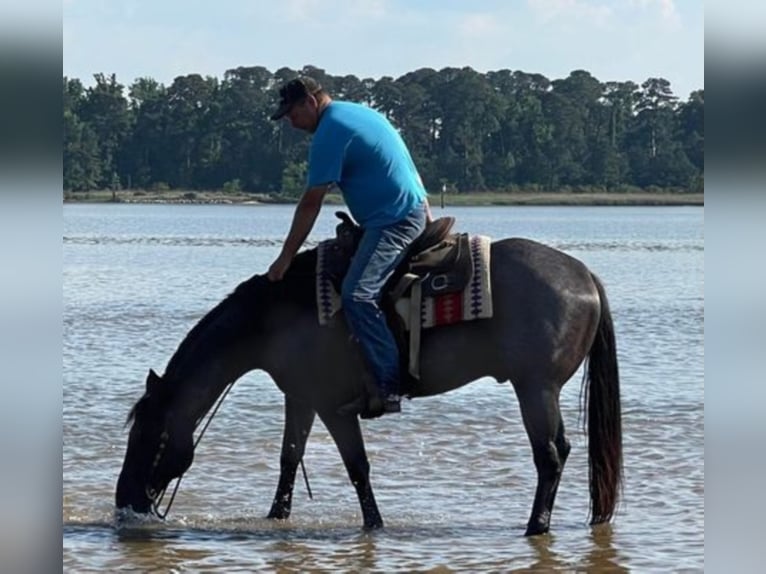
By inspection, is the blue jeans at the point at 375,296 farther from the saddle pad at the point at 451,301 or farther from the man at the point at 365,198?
the saddle pad at the point at 451,301

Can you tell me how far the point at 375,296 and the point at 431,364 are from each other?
45 cm

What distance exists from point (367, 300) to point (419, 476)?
2.33 m

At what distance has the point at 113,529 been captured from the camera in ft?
20.8

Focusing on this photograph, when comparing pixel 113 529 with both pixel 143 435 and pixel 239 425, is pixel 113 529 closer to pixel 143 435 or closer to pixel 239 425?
pixel 143 435

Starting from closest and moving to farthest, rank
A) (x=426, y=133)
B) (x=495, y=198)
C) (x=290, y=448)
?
1. (x=290, y=448)
2. (x=426, y=133)
3. (x=495, y=198)

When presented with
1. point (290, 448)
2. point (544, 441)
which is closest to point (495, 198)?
point (290, 448)

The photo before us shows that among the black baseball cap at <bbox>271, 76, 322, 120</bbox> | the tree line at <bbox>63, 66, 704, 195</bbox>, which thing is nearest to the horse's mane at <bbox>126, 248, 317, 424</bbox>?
the black baseball cap at <bbox>271, 76, 322, 120</bbox>

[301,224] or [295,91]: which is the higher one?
[295,91]

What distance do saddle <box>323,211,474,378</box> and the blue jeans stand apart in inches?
2.5

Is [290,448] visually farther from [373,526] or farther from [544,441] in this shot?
[544,441]

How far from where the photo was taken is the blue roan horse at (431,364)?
6008 millimetres

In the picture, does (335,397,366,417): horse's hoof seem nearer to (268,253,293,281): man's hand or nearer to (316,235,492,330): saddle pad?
(316,235,492,330): saddle pad

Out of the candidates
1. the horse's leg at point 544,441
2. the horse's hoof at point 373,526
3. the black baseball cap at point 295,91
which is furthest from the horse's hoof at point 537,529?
the black baseball cap at point 295,91

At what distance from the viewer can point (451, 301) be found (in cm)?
595
